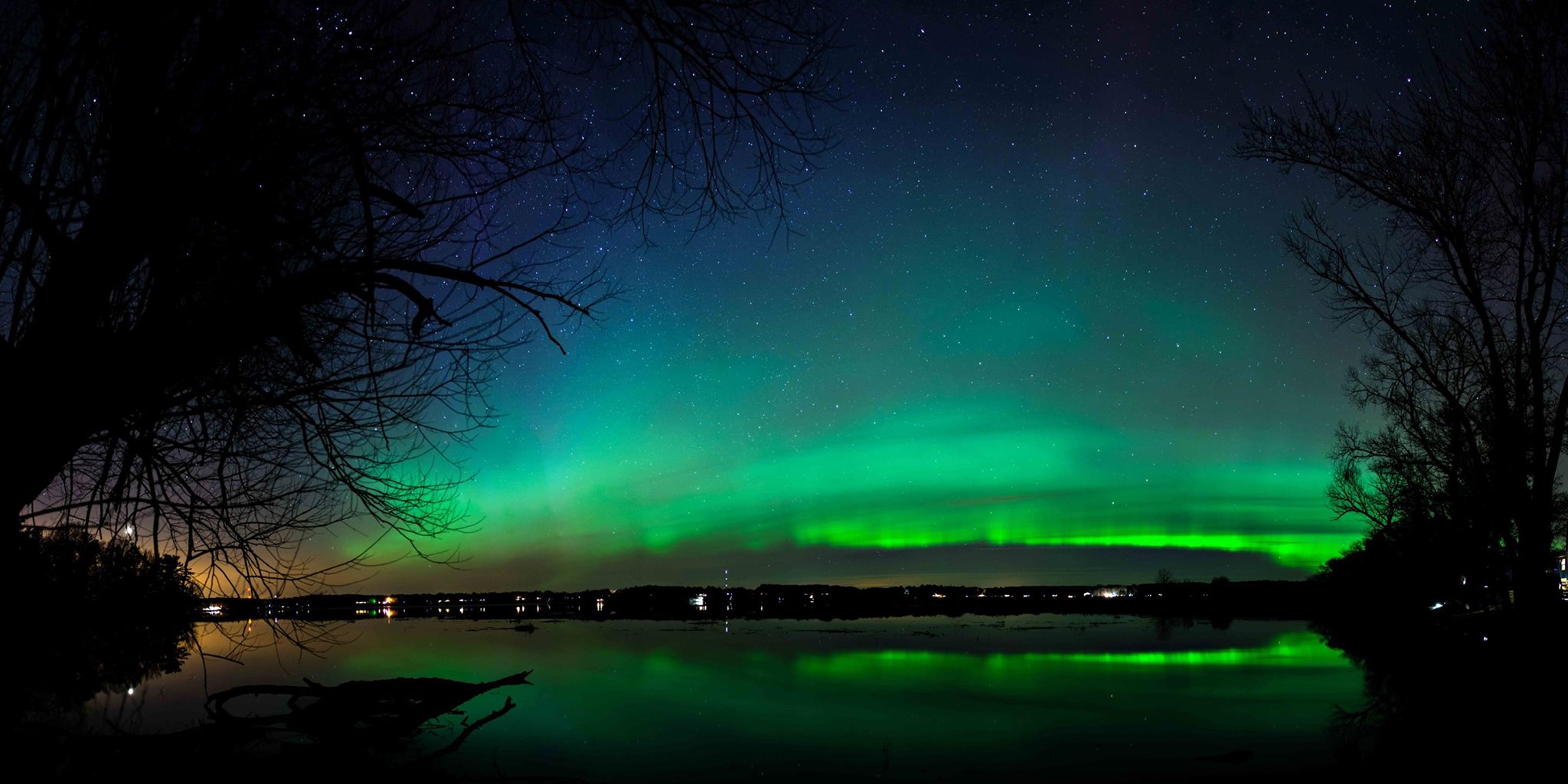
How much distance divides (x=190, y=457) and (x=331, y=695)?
694 cm

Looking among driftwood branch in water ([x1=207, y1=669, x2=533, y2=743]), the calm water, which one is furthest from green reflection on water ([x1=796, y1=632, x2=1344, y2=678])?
driftwood branch in water ([x1=207, y1=669, x2=533, y2=743])

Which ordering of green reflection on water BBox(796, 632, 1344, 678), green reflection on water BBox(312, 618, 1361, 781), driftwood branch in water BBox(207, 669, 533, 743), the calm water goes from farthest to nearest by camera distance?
green reflection on water BBox(796, 632, 1344, 678)
green reflection on water BBox(312, 618, 1361, 781)
the calm water
driftwood branch in water BBox(207, 669, 533, 743)

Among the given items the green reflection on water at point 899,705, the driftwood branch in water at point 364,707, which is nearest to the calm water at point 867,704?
the green reflection on water at point 899,705

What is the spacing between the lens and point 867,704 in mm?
19797

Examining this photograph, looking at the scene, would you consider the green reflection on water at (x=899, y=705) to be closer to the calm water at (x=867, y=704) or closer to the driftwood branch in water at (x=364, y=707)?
the calm water at (x=867, y=704)

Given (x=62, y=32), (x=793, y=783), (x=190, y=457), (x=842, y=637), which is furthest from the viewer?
(x=842, y=637)

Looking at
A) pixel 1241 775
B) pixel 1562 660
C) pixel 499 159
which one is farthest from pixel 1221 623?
pixel 499 159

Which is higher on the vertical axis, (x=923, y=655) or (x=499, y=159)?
(x=499, y=159)

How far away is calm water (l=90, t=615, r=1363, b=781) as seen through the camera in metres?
13.0

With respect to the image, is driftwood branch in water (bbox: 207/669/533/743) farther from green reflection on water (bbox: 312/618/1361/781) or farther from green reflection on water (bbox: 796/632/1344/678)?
green reflection on water (bbox: 796/632/1344/678)

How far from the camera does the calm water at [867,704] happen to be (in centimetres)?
1297

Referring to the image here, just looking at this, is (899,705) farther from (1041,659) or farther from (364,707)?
(1041,659)

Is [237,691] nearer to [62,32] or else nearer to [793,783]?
[793,783]

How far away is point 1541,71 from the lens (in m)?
11.5
